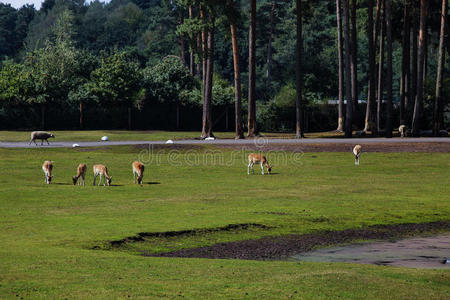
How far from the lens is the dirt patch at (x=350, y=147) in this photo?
57.1 meters

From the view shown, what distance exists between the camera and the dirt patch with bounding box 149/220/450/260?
22203 mm

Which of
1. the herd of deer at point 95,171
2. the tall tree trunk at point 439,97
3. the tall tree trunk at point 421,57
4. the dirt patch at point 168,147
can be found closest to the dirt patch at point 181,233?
the herd of deer at point 95,171

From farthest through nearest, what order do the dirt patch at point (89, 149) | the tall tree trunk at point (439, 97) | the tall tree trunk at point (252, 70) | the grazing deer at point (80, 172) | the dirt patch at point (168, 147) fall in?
1. the tall tree trunk at point (439, 97)
2. the tall tree trunk at point (252, 70)
3. the dirt patch at point (168, 147)
4. the dirt patch at point (89, 149)
5. the grazing deer at point (80, 172)

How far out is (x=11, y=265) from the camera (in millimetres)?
17438

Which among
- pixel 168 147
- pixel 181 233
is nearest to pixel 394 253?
pixel 181 233

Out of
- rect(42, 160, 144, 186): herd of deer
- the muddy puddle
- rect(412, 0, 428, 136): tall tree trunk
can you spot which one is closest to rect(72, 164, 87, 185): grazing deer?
rect(42, 160, 144, 186): herd of deer

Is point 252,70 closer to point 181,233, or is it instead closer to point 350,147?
point 350,147

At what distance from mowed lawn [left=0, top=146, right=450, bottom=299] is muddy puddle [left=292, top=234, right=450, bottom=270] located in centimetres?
237

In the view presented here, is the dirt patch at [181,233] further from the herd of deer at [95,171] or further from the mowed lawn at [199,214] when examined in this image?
the herd of deer at [95,171]

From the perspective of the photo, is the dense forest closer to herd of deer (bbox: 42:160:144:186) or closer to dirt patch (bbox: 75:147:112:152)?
dirt patch (bbox: 75:147:112:152)

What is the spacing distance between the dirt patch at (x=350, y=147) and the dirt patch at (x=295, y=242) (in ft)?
92.9

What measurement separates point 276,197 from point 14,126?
54.2 metres

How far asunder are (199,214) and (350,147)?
32229 mm

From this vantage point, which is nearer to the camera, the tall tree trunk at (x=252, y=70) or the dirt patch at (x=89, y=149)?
the dirt patch at (x=89, y=149)
